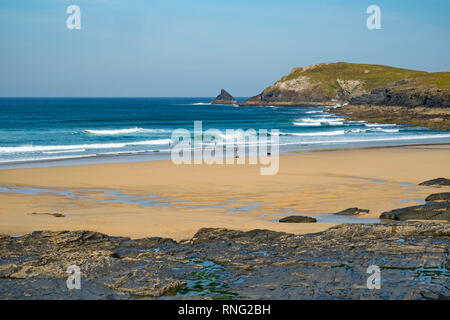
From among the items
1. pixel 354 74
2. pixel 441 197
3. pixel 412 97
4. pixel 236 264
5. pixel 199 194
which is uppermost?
pixel 354 74

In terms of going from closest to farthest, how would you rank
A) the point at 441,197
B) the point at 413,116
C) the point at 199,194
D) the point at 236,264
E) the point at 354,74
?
the point at 236,264 → the point at 441,197 → the point at 199,194 → the point at 413,116 → the point at 354,74

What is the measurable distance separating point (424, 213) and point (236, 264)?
650 cm

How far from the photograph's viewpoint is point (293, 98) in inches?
6732

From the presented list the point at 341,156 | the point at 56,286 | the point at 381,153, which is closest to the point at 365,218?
the point at 56,286

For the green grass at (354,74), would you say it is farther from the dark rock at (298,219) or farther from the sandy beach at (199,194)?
the dark rock at (298,219)

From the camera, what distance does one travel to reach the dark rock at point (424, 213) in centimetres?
1323

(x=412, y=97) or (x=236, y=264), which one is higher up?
(x=412, y=97)

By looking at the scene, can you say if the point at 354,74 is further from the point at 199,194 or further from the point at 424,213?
the point at 424,213

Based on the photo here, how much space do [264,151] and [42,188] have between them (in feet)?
64.4

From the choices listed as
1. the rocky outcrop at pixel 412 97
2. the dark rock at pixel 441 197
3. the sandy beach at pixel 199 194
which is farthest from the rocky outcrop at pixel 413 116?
the dark rock at pixel 441 197

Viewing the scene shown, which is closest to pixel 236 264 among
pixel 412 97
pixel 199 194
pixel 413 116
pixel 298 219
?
pixel 298 219

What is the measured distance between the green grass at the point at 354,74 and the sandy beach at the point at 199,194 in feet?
471

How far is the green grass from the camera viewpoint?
16912 centimetres

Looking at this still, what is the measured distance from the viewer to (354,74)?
183375 millimetres
